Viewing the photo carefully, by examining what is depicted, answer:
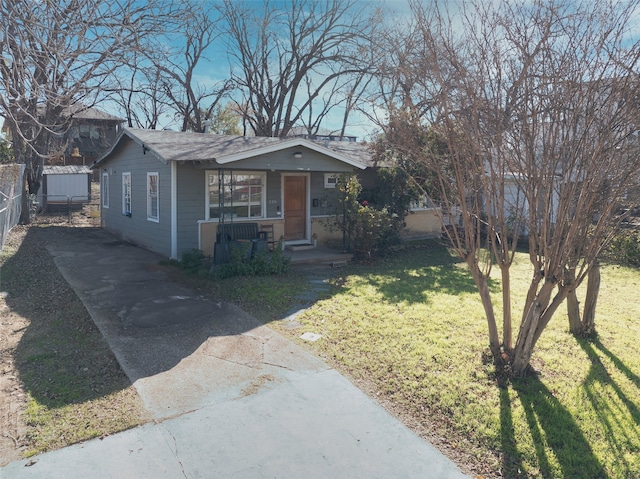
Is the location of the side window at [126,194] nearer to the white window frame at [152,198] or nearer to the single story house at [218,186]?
the single story house at [218,186]

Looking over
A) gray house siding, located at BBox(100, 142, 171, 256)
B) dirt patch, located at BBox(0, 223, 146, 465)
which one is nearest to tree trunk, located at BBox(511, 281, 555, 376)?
dirt patch, located at BBox(0, 223, 146, 465)

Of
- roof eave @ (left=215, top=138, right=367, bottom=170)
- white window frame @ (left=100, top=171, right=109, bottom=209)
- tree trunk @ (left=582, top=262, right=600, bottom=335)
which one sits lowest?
tree trunk @ (left=582, top=262, right=600, bottom=335)

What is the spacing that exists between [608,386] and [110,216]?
608 inches

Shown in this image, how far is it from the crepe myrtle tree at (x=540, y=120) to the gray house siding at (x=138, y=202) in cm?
807

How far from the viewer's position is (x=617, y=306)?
752 centimetres

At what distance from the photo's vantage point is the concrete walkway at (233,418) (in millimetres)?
3158

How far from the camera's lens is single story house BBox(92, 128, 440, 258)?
10.4m

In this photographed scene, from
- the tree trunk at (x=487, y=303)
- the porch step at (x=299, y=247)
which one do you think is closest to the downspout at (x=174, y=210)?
the porch step at (x=299, y=247)

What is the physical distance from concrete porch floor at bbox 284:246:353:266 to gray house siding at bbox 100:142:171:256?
3.15 meters

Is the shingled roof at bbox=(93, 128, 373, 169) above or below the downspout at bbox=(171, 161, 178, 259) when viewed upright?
above

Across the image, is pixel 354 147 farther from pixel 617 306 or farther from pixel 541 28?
pixel 541 28

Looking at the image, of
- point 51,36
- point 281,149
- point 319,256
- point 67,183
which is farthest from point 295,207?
point 67,183

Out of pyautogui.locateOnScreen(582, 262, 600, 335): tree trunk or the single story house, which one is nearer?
pyautogui.locateOnScreen(582, 262, 600, 335): tree trunk

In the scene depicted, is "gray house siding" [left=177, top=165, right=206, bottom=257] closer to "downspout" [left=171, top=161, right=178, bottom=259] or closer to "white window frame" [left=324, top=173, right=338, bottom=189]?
"downspout" [left=171, top=161, right=178, bottom=259]
